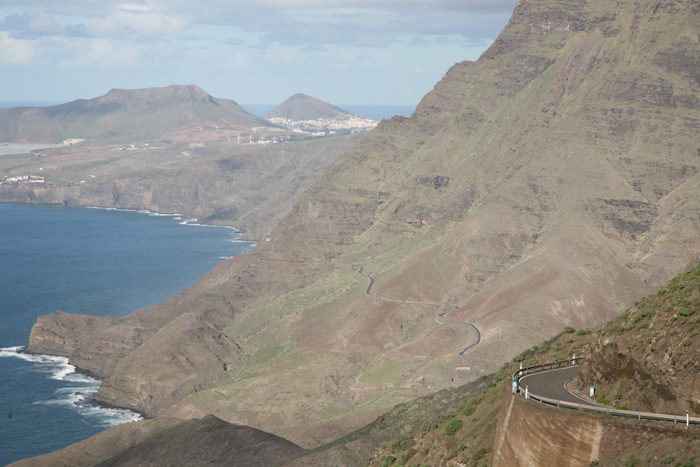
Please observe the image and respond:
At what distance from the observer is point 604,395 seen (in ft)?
141

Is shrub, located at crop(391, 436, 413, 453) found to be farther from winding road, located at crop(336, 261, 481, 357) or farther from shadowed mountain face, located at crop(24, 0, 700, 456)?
winding road, located at crop(336, 261, 481, 357)

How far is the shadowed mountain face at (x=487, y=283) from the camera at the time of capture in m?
136

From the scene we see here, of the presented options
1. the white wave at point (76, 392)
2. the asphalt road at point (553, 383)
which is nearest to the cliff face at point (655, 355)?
the asphalt road at point (553, 383)

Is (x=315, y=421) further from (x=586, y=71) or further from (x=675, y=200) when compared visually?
(x=586, y=71)

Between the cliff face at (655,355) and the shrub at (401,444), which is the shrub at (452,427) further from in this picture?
the cliff face at (655,355)

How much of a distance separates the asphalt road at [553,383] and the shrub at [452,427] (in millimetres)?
7882

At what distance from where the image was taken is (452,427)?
56.2m

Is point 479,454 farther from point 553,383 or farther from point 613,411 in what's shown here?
point 613,411

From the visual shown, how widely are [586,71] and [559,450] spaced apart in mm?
163434

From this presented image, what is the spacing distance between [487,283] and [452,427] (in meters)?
110

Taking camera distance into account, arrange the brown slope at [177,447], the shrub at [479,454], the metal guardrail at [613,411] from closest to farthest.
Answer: the metal guardrail at [613,411]
the shrub at [479,454]
the brown slope at [177,447]

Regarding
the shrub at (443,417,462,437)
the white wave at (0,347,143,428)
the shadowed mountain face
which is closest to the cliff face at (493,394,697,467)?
the shrub at (443,417,462,437)

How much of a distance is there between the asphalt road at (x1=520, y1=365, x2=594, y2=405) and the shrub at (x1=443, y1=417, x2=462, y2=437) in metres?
7.88

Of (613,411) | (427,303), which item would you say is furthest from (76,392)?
(613,411)
